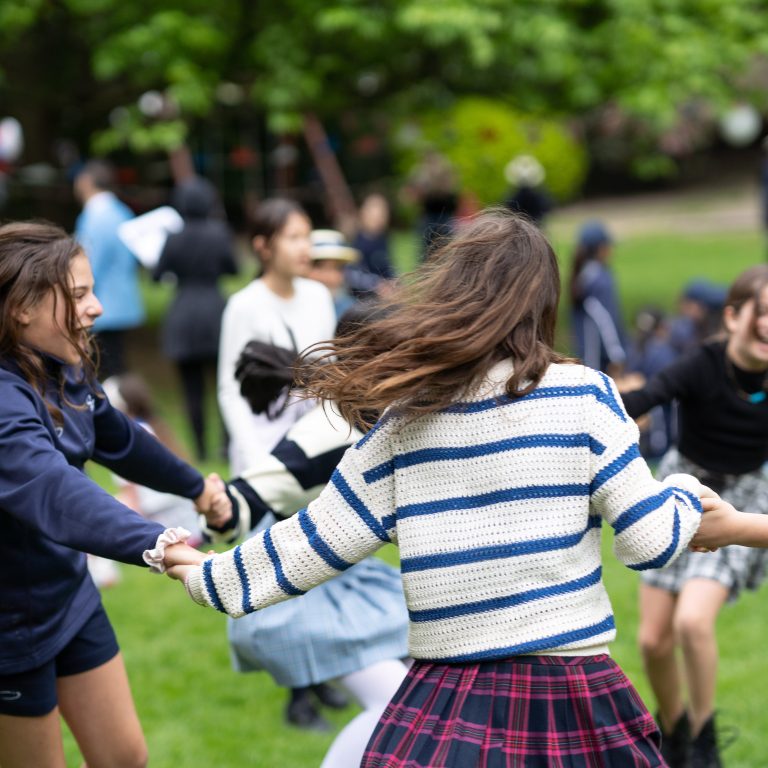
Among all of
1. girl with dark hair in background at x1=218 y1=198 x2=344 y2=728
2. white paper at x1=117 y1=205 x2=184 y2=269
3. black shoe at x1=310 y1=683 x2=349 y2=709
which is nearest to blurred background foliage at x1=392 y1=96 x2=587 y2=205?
white paper at x1=117 y1=205 x2=184 y2=269

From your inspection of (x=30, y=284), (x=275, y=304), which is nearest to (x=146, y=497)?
(x=275, y=304)

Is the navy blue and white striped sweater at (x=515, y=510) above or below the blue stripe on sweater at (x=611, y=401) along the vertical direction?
below

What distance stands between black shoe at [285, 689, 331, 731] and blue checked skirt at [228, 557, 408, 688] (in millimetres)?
1298

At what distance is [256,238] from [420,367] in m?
3.09

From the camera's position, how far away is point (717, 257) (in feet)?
66.7

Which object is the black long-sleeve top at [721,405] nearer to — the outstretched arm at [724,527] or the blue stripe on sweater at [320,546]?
the outstretched arm at [724,527]

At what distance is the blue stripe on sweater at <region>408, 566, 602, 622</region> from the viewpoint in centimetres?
234

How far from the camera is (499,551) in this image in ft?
7.66

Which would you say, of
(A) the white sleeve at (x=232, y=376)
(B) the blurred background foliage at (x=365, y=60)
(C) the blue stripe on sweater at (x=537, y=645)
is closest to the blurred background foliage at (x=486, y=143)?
(B) the blurred background foliage at (x=365, y=60)

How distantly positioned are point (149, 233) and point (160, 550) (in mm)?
7363

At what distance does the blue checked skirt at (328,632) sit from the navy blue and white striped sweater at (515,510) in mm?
994

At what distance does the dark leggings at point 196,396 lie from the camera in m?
9.55

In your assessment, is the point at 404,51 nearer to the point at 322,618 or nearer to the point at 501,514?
the point at 322,618

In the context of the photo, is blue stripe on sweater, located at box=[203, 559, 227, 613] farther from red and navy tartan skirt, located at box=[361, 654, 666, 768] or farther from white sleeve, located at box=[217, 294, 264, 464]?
white sleeve, located at box=[217, 294, 264, 464]
